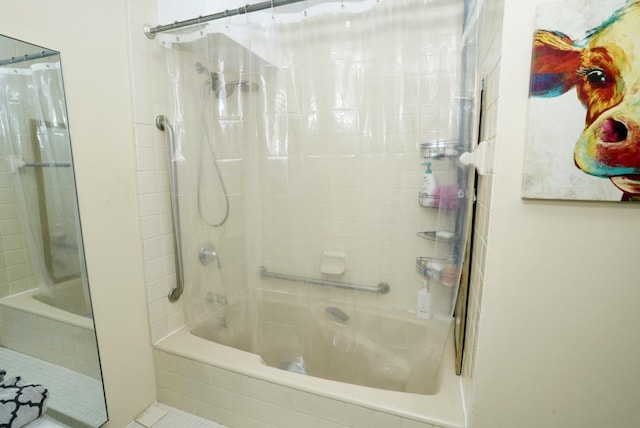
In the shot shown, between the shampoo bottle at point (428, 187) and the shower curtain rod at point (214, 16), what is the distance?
90cm

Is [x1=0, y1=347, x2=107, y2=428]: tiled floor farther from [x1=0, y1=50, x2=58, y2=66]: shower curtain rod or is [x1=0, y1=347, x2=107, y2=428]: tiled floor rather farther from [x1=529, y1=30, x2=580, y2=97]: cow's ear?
[x1=529, y1=30, x2=580, y2=97]: cow's ear

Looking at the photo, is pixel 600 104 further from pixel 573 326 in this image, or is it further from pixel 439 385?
pixel 439 385

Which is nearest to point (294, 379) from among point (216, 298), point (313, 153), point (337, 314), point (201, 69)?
point (337, 314)

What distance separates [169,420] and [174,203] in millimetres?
1035

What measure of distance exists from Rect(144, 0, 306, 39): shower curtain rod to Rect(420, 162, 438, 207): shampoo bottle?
0.90 metres

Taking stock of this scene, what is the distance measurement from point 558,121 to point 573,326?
54cm

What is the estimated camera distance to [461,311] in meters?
1.23

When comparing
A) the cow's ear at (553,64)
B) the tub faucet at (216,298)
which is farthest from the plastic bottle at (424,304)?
the tub faucet at (216,298)

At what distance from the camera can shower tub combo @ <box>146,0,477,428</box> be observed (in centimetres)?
111

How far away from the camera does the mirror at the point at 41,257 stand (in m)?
0.93

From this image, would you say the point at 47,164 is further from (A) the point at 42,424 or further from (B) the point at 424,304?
(B) the point at 424,304

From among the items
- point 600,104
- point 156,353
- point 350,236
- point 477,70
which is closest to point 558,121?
point 600,104

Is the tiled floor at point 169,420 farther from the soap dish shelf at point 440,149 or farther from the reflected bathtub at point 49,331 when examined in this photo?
the soap dish shelf at point 440,149

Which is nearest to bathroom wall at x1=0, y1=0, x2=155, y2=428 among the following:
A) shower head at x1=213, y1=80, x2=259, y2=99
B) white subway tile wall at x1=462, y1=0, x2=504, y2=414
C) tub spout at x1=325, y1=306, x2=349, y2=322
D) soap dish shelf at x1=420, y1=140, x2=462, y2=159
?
shower head at x1=213, y1=80, x2=259, y2=99
